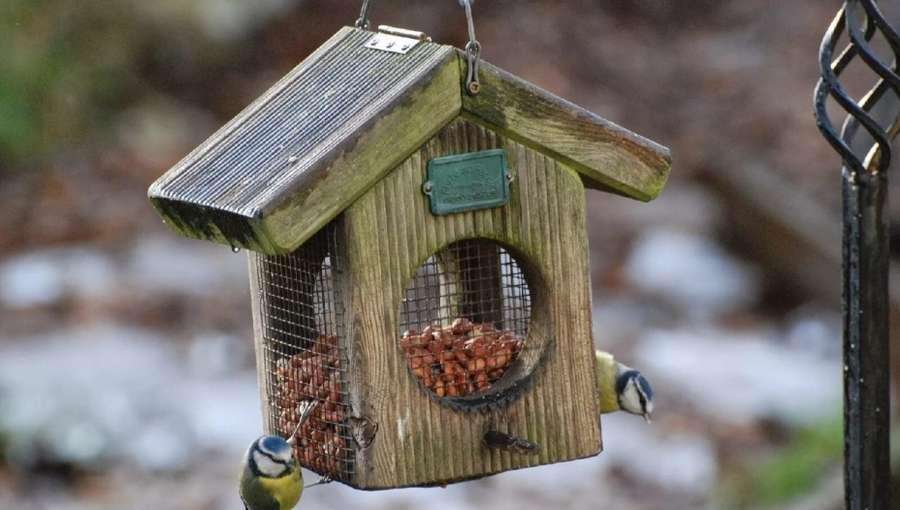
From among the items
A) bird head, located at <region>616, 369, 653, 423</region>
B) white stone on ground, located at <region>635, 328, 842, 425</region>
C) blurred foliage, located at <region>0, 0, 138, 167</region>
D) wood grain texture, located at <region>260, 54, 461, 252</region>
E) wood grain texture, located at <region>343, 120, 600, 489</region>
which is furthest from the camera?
blurred foliage, located at <region>0, 0, 138, 167</region>

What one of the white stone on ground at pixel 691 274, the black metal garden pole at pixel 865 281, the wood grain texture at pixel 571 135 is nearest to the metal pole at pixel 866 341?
the black metal garden pole at pixel 865 281

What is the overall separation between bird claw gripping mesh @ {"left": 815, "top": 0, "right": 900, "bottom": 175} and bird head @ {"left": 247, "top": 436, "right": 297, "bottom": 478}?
40.4 inches

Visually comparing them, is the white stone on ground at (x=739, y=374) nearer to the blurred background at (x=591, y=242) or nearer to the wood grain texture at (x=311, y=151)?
the blurred background at (x=591, y=242)

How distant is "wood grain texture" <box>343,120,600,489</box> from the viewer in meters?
2.47

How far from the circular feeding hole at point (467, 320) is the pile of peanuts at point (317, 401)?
0.47 ft

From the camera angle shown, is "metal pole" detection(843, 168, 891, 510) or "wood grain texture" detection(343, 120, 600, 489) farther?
"wood grain texture" detection(343, 120, 600, 489)

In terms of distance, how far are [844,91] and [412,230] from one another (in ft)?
2.40

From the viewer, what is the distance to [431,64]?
245 centimetres

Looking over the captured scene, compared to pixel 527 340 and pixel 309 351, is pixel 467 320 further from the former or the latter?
pixel 309 351

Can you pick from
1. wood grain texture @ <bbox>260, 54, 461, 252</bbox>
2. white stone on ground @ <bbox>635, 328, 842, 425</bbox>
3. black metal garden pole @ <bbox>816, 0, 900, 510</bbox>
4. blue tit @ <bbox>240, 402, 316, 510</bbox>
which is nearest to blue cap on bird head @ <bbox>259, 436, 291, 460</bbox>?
blue tit @ <bbox>240, 402, 316, 510</bbox>

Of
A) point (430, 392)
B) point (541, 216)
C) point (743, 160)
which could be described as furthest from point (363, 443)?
point (743, 160)

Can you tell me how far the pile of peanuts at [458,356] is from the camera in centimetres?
267

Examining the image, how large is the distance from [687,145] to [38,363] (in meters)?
4.17

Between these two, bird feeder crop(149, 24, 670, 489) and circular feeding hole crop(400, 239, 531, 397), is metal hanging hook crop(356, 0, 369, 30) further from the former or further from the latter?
circular feeding hole crop(400, 239, 531, 397)
